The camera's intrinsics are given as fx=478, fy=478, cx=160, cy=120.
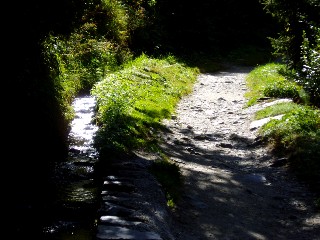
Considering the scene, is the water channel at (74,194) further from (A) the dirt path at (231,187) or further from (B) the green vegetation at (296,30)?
(B) the green vegetation at (296,30)

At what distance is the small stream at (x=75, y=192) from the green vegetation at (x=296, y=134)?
3.61 metres

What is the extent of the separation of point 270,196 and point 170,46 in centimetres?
1654

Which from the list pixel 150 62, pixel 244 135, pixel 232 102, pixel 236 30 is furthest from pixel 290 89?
pixel 236 30

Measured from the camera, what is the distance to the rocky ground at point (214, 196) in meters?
5.85

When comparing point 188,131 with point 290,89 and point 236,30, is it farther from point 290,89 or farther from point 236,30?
point 236,30

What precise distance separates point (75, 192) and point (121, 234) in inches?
76.8

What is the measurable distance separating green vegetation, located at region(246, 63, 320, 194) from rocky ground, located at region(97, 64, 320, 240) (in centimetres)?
24

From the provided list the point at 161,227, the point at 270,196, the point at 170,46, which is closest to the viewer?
the point at 161,227

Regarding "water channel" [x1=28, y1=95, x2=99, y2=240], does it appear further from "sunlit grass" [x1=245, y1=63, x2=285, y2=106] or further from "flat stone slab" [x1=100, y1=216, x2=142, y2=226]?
"sunlit grass" [x1=245, y1=63, x2=285, y2=106]

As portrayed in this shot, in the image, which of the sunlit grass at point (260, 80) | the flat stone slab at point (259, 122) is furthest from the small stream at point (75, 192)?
the sunlit grass at point (260, 80)

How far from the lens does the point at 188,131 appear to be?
11.2 meters

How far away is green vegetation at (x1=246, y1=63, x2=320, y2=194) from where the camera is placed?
8.31 meters

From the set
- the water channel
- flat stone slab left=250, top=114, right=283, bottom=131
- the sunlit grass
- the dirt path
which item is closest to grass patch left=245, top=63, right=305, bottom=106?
the sunlit grass

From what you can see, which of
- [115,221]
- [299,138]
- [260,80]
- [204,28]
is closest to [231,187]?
[299,138]
